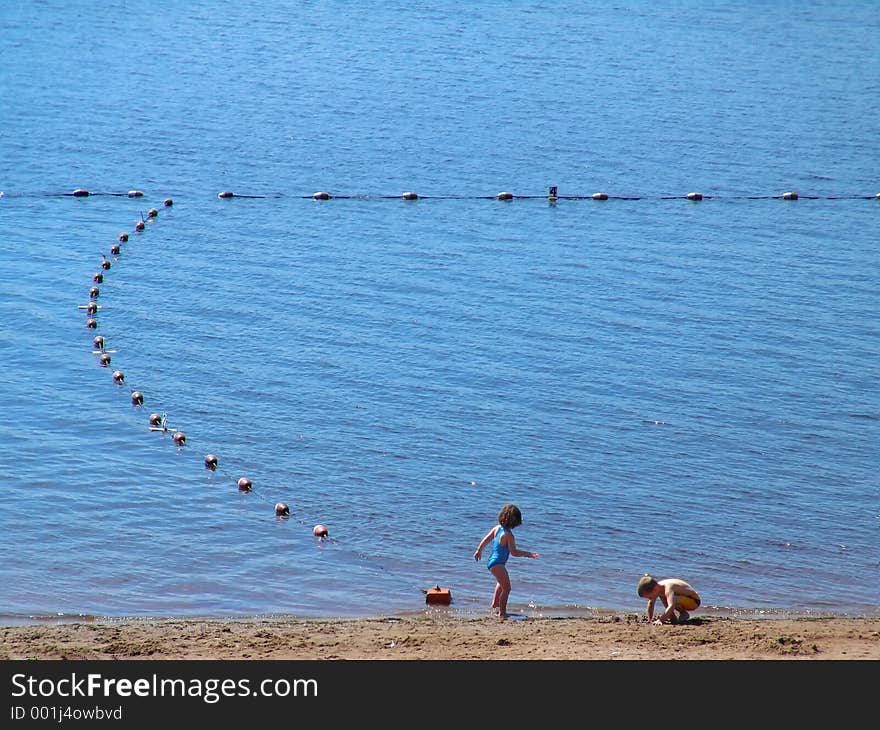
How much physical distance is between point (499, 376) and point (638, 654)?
13.0m

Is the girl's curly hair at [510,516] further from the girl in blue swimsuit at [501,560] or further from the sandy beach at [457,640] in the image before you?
the sandy beach at [457,640]

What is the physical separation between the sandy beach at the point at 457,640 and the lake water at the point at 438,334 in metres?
1.56

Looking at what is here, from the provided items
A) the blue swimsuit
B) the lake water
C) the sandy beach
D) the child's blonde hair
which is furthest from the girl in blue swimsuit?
the child's blonde hair

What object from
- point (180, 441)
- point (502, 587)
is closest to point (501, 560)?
point (502, 587)

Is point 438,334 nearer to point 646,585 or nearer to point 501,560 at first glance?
point 501,560

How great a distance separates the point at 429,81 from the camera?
57.3 meters

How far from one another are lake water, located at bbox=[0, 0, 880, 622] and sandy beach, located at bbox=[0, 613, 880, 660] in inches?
61.6

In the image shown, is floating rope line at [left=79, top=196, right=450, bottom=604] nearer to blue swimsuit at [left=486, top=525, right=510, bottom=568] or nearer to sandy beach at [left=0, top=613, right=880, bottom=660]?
blue swimsuit at [left=486, top=525, right=510, bottom=568]

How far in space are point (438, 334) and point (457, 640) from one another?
15.0 metres

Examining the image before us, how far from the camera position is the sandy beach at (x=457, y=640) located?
15.1m

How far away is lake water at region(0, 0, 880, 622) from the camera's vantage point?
20344 millimetres

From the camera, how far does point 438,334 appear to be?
30109mm

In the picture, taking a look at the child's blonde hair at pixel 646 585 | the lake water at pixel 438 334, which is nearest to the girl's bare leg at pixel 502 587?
the lake water at pixel 438 334
